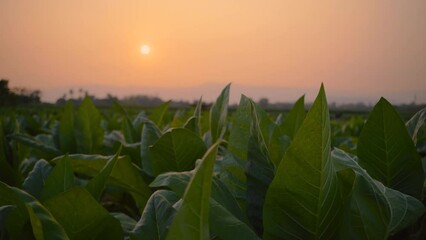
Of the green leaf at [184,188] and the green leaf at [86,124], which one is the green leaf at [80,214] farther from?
the green leaf at [86,124]

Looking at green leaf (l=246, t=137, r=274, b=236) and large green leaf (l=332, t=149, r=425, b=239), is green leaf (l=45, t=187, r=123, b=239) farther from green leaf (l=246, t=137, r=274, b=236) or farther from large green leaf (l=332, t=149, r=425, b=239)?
large green leaf (l=332, t=149, r=425, b=239)

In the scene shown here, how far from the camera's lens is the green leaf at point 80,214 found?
83 cm

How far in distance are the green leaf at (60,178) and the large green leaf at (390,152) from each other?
0.71 metres

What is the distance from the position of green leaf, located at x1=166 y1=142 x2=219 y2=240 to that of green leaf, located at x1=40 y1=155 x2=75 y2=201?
56cm

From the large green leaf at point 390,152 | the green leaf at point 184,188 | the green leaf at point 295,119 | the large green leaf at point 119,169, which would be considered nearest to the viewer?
the green leaf at point 184,188

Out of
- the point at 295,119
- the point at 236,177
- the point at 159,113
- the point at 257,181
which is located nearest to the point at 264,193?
the point at 257,181

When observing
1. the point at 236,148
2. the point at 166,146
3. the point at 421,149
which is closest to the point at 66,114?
the point at 166,146

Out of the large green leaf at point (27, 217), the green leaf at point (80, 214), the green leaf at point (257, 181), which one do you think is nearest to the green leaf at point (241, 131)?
the green leaf at point (257, 181)

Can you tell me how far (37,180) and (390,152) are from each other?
96cm

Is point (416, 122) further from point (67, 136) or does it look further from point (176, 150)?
point (67, 136)

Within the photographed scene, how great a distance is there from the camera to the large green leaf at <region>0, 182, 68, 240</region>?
0.79 meters

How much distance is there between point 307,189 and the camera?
739 millimetres

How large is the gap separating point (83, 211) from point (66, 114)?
69.2 inches

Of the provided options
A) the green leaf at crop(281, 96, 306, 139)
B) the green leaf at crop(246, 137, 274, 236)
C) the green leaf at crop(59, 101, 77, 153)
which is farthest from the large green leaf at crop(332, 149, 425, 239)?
the green leaf at crop(59, 101, 77, 153)
